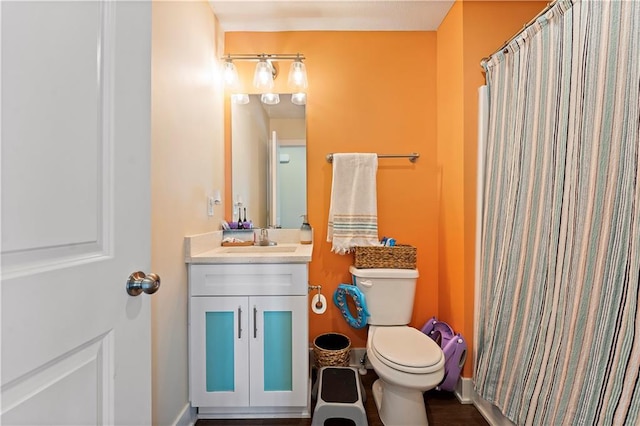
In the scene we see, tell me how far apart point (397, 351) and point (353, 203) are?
94 centimetres

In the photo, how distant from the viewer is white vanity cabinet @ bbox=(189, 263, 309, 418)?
1473 millimetres

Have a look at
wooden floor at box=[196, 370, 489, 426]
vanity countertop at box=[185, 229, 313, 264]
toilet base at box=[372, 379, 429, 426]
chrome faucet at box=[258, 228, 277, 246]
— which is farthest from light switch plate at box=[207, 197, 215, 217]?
toilet base at box=[372, 379, 429, 426]

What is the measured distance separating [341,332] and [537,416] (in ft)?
3.86

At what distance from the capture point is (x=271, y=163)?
2.09 m

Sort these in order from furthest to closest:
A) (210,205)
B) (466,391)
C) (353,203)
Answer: (353,203), (210,205), (466,391)

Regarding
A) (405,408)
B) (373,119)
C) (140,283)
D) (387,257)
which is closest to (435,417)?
(405,408)

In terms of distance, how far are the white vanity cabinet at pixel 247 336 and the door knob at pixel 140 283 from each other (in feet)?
2.64

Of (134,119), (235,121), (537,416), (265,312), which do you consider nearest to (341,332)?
(265,312)

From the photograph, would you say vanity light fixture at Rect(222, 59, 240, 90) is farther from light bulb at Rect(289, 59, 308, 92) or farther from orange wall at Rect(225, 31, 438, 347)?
light bulb at Rect(289, 59, 308, 92)

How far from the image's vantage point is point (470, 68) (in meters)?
1.68

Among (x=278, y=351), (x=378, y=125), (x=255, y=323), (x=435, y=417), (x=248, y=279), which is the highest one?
(x=378, y=125)

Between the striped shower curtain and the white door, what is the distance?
4.55 ft

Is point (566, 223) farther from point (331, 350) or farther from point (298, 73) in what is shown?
point (298, 73)

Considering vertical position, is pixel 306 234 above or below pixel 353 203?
below
